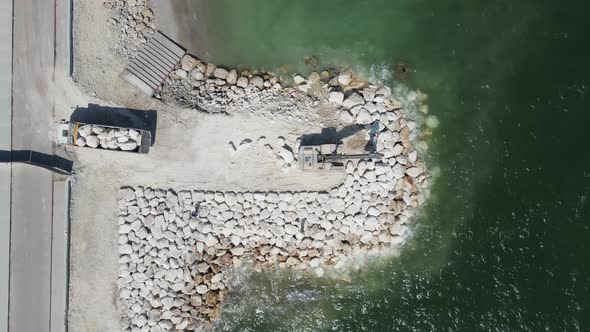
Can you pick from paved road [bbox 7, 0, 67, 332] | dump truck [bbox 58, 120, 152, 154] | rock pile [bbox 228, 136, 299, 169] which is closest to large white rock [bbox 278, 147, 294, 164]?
rock pile [bbox 228, 136, 299, 169]

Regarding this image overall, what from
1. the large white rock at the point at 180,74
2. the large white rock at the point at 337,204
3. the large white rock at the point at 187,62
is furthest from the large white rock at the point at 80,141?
the large white rock at the point at 337,204

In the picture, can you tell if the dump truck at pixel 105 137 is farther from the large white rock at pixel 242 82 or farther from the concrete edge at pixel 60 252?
the large white rock at pixel 242 82

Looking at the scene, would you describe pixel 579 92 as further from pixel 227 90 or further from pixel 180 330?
pixel 180 330

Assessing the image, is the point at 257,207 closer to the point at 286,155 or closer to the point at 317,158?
the point at 286,155

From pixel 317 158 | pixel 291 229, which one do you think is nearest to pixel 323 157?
pixel 317 158

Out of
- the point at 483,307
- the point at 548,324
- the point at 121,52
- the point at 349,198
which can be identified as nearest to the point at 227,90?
the point at 121,52

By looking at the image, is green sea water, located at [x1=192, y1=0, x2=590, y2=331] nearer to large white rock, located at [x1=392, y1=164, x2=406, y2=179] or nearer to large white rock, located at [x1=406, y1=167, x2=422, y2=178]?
large white rock, located at [x1=406, y1=167, x2=422, y2=178]
